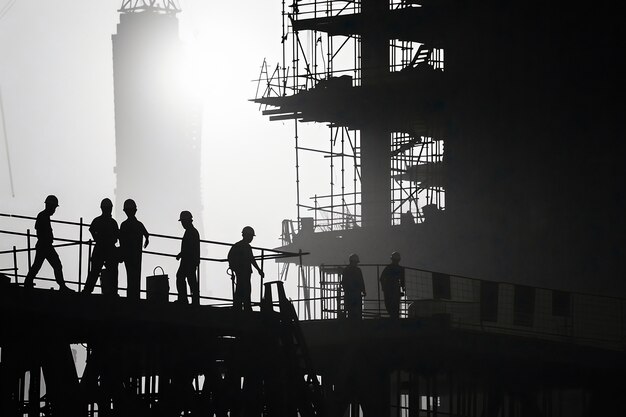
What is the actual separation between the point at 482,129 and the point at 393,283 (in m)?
→ 21.1

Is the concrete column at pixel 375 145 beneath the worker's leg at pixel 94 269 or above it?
above

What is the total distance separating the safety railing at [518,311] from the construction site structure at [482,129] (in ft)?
14.7

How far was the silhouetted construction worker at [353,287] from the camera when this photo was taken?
97.5ft

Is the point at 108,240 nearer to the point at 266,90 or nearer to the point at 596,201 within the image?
the point at 596,201

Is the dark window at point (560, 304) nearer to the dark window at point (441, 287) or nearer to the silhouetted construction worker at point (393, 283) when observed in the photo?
the dark window at point (441, 287)

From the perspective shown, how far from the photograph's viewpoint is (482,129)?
166ft

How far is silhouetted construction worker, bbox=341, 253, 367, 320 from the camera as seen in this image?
1169 inches

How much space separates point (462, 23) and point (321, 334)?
77.7 ft

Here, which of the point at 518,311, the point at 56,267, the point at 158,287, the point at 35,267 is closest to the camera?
the point at 35,267

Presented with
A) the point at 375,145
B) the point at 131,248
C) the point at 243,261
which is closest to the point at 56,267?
the point at 131,248

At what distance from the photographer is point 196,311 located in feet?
83.1

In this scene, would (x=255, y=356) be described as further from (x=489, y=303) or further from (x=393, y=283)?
(x=489, y=303)

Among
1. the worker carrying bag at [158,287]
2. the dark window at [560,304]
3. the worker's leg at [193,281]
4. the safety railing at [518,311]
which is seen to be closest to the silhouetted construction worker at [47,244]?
the worker carrying bag at [158,287]

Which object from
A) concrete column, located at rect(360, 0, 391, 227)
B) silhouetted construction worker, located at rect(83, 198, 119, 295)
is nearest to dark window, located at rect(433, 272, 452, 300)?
silhouetted construction worker, located at rect(83, 198, 119, 295)
